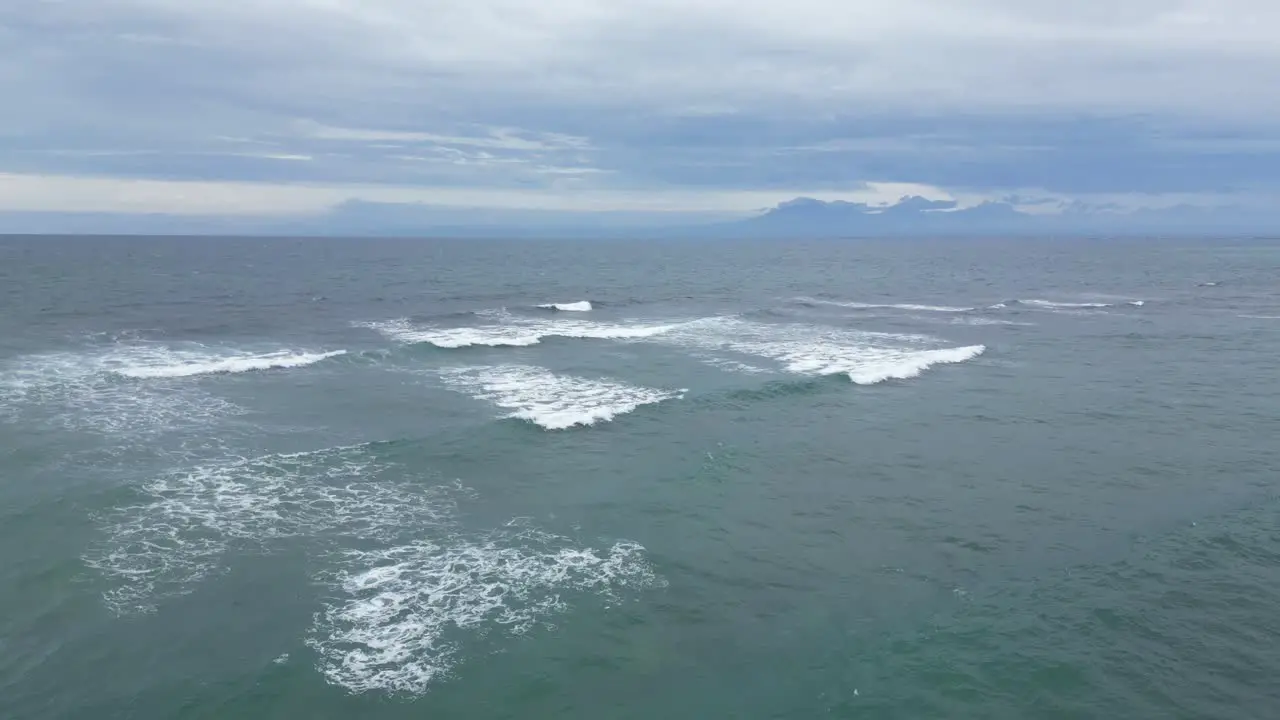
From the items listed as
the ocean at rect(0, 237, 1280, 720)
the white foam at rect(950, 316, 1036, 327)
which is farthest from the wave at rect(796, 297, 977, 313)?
the ocean at rect(0, 237, 1280, 720)

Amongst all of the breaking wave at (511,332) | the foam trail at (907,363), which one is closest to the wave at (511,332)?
the breaking wave at (511,332)

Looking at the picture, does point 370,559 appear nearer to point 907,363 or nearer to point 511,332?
point 907,363

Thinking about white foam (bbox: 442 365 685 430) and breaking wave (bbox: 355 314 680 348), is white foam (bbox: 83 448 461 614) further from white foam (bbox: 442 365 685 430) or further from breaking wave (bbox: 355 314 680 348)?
breaking wave (bbox: 355 314 680 348)

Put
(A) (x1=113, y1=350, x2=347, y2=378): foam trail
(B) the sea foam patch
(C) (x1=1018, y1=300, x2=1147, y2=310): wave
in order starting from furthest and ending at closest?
(C) (x1=1018, y1=300, x2=1147, y2=310): wave, (B) the sea foam patch, (A) (x1=113, y1=350, x2=347, y2=378): foam trail

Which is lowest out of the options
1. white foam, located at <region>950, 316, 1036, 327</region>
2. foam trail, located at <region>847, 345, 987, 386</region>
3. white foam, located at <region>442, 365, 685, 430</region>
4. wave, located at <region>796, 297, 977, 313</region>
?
white foam, located at <region>442, 365, 685, 430</region>

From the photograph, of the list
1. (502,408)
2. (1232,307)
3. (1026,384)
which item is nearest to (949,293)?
(1232,307)

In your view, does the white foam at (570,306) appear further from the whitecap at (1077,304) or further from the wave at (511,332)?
the whitecap at (1077,304)

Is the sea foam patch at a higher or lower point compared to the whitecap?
lower
